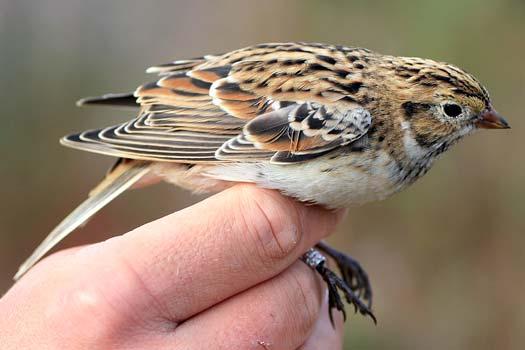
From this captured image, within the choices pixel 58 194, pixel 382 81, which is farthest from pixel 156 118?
pixel 58 194

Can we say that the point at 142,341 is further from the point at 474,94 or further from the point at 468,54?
the point at 468,54

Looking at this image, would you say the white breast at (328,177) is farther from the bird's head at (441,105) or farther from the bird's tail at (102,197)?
the bird's tail at (102,197)

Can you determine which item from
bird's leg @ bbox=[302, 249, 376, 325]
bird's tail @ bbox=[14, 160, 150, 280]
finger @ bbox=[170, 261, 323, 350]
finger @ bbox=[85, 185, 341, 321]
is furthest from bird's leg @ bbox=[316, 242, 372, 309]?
bird's tail @ bbox=[14, 160, 150, 280]

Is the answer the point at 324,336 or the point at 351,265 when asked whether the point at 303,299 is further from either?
the point at 351,265

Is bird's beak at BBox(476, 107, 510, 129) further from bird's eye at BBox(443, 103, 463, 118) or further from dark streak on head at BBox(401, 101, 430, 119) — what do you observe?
dark streak on head at BBox(401, 101, 430, 119)

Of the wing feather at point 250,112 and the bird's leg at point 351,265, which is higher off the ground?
the wing feather at point 250,112

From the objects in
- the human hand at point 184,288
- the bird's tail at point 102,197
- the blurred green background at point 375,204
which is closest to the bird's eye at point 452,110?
the human hand at point 184,288
